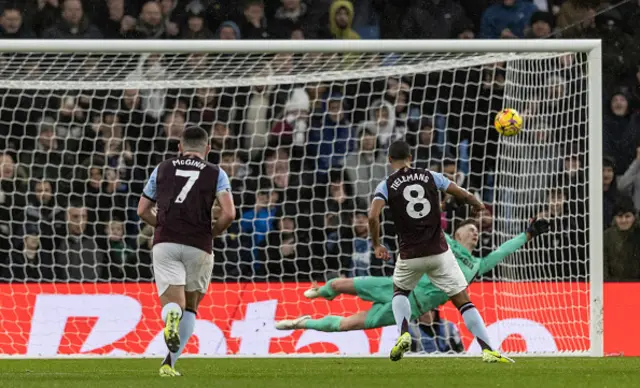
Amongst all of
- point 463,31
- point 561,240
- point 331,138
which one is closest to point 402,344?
point 561,240

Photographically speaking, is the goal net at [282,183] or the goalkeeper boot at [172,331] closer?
the goalkeeper boot at [172,331]

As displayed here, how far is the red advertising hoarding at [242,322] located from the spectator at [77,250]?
26.8 inches

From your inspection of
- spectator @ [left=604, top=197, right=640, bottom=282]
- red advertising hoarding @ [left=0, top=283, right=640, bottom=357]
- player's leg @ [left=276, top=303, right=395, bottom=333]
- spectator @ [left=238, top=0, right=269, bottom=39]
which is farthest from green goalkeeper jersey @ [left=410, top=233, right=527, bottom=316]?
spectator @ [left=238, top=0, right=269, bottom=39]

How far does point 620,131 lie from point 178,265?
756 centimetres

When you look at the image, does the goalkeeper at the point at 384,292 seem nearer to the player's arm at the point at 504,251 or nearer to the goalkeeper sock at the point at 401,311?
the player's arm at the point at 504,251

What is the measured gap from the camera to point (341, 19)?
46.8 feet

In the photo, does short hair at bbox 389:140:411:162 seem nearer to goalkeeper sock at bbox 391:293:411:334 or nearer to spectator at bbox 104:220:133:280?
goalkeeper sock at bbox 391:293:411:334

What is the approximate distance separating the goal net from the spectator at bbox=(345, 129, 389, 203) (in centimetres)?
2

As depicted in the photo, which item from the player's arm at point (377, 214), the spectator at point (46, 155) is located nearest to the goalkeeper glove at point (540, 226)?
the player's arm at point (377, 214)

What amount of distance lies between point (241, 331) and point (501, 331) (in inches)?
97.7

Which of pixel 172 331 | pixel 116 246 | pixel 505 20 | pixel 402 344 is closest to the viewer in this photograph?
pixel 172 331

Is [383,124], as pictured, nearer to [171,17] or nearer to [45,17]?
[171,17]

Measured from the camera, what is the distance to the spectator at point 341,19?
562 inches

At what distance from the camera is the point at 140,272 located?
12969 mm
